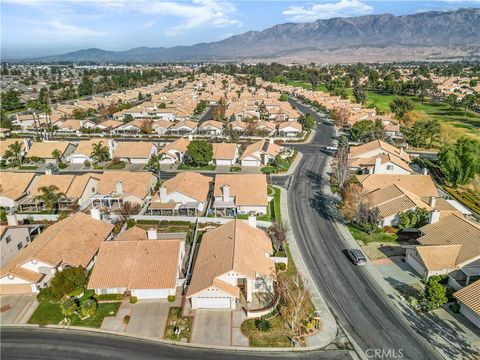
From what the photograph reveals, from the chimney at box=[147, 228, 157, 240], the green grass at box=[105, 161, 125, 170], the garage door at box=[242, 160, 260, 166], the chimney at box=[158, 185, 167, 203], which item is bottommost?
the green grass at box=[105, 161, 125, 170]

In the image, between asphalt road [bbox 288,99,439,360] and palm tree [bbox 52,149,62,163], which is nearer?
asphalt road [bbox 288,99,439,360]

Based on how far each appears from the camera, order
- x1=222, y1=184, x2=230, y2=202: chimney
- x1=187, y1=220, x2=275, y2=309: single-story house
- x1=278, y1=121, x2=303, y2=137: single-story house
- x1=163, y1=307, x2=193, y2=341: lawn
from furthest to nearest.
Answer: x1=278, y1=121, x2=303, y2=137: single-story house → x1=222, y1=184, x2=230, y2=202: chimney → x1=187, y1=220, x2=275, y2=309: single-story house → x1=163, y1=307, x2=193, y2=341: lawn

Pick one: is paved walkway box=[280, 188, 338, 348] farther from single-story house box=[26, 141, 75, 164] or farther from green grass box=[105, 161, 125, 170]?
single-story house box=[26, 141, 75, 164]

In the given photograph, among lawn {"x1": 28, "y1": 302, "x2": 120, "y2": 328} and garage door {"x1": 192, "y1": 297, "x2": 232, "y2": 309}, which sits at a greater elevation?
garage door {"x1": 192, "y1": 297, "x2": 232, "y2": 309}

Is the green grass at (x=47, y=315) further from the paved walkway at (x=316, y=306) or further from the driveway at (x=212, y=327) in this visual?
the paved walkway at (x=316, y=306)

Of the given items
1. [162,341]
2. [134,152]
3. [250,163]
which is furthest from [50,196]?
[250,163]

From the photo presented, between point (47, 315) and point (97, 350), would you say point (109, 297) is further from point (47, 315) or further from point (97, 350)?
point (97, 350)

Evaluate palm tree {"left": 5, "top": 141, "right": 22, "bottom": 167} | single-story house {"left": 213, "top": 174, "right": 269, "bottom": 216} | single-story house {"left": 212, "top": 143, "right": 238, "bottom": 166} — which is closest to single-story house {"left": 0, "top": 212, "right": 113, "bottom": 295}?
single-story house {"left": 213, "top": 174, "right": 269, "bottom": 216}

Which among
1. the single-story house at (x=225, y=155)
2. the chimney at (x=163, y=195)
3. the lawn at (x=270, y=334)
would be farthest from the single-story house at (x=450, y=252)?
the single-story house at (x=225, y=155)
